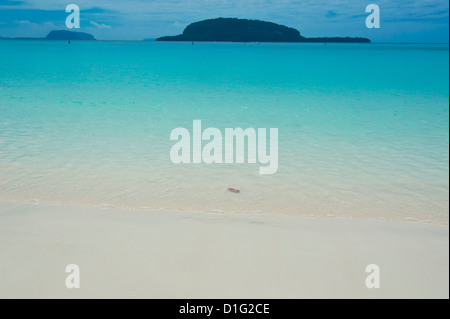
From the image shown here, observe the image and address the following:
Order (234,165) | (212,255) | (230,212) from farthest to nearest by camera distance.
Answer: (234,165)
(230,212)
(212,255)

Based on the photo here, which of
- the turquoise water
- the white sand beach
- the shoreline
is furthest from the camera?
the turquoise water

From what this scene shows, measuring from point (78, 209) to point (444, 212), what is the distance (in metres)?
4.93

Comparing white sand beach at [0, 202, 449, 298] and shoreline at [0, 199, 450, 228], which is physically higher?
shoreline at [0, 199, 450, 228]

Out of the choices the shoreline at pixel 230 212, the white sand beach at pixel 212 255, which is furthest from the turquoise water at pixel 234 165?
the white sand beach at pixel 212 255

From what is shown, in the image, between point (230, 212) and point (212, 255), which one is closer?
point (212, 255)

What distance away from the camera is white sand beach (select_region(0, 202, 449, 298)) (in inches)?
121

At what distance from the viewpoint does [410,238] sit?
4.05m

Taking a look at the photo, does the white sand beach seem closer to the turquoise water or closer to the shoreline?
the shoreline

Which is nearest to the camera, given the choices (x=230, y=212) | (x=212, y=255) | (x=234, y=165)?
(x=212, y=255)

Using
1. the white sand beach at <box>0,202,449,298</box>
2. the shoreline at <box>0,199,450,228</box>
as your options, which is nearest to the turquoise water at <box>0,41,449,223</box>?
the shoreline at <box>0,199,450,228</box>

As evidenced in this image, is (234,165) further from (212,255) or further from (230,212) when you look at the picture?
(212,255)

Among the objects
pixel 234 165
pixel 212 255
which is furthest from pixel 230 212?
pixel 234 165

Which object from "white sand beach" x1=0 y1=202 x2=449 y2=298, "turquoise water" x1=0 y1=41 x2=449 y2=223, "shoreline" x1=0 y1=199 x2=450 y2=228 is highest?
"turquoise water" x1=0 y1=41 x2=449 y2=223

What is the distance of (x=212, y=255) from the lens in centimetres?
358
